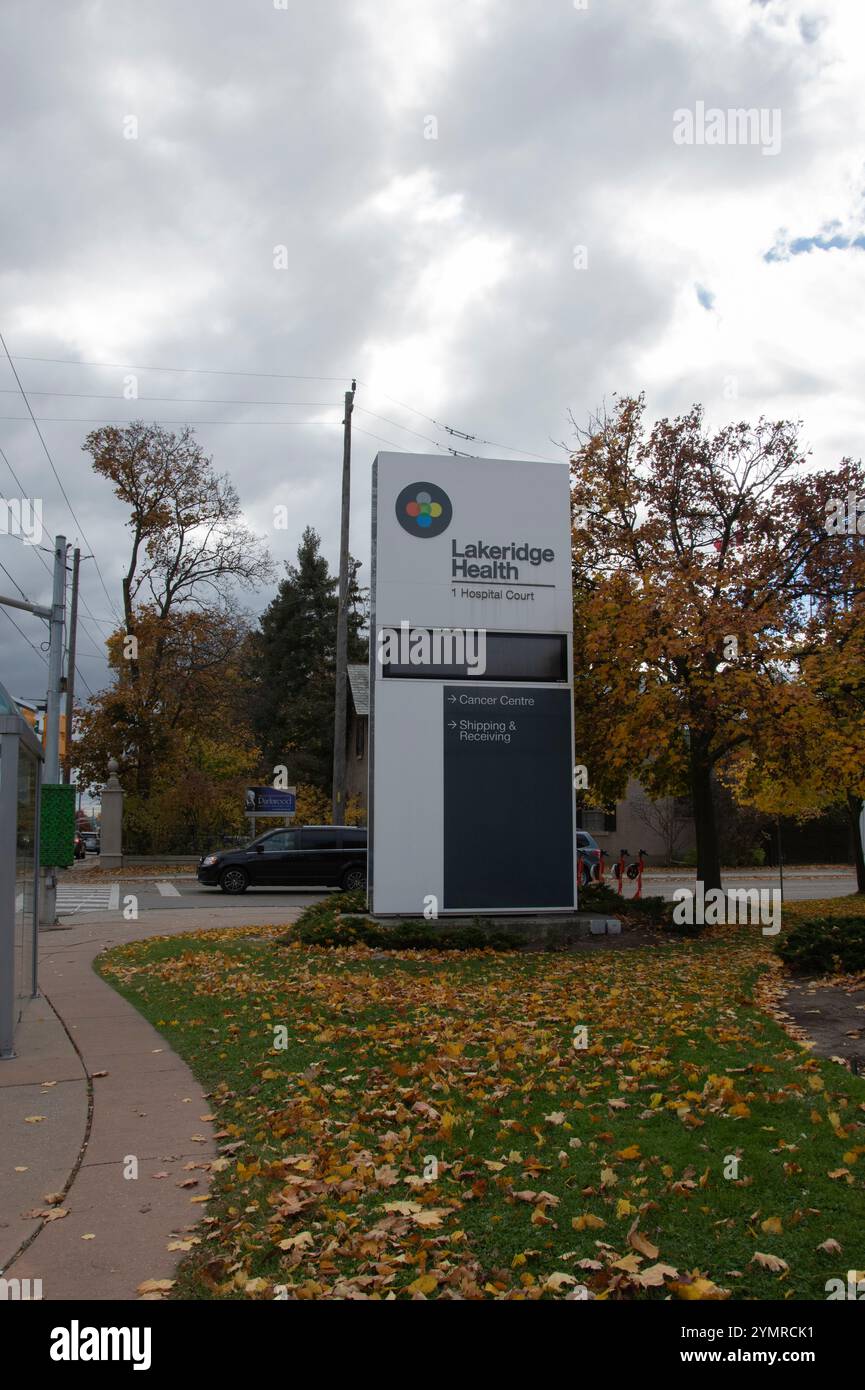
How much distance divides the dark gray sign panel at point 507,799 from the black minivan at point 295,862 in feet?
39.4

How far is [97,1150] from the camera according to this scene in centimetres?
588

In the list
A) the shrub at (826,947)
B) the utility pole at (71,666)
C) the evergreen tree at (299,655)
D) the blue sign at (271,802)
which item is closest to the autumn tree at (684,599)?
the shrub at (826,947)

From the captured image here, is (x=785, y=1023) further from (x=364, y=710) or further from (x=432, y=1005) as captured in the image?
(x=364, y=710)

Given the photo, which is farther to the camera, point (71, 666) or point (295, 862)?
point (71, 666)

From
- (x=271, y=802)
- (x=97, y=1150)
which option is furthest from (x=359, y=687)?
(x=97, y=1150)

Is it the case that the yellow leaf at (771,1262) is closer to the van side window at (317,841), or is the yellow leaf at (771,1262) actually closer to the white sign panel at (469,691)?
the white sign panel at (469,691)

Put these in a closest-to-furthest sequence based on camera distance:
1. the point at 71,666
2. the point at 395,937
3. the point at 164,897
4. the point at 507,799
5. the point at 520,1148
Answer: the point at 520,1148
the point at 395,937
the point at 507,799
the point at 164,897
the point at 71,666

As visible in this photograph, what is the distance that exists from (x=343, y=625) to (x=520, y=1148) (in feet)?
80.6

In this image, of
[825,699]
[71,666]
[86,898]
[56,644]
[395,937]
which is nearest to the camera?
[395,937]

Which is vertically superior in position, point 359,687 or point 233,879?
point 359,687

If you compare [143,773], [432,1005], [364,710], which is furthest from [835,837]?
[432,1005]

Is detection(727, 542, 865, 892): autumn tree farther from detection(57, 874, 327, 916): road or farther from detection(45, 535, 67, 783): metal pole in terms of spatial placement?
detection(45, 535, 67, 783): metal pole

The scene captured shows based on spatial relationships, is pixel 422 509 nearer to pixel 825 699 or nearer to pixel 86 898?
pixel 825 699
